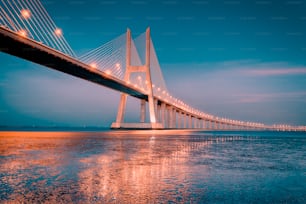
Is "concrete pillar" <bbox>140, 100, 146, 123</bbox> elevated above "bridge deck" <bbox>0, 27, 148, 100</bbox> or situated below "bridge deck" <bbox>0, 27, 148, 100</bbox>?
below

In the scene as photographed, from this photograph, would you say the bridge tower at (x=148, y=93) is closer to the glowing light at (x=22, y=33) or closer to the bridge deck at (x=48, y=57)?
the bridge deck at (x=48, y=57)

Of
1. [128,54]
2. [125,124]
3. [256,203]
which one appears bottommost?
[256,203]

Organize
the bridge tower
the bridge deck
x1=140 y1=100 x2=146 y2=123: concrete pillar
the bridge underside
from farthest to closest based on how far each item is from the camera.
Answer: x1=140 y1=100 x2=146 y2=123: concrete pillar
the bridge underside
the bridge tower
the bridge deck

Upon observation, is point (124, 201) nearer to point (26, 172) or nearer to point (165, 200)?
point (165, 200)

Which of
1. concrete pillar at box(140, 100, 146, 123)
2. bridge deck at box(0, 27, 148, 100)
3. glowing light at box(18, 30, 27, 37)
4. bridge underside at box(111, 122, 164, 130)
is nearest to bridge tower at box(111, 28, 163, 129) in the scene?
bridge underside at box(111, 122, 164, 130)

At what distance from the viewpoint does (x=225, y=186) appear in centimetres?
552

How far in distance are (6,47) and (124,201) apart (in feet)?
72.7

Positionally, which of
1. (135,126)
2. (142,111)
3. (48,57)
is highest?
(48,57)

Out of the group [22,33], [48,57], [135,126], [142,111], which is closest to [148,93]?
[135,126]

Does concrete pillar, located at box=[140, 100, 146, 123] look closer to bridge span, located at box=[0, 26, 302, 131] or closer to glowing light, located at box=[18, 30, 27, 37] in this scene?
bridge span, located at box=[0, 26, 302, 131]

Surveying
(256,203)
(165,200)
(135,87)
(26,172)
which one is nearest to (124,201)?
(165,200)

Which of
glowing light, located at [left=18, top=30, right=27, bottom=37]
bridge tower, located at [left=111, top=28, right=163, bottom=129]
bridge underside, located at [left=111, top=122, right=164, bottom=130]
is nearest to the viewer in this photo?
glowing light, located at [left=18, top=30, right=27, bottom=37]

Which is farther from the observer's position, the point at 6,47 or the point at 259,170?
the point at 6,47

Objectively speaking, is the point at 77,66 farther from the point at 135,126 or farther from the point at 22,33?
the point at 135,126
